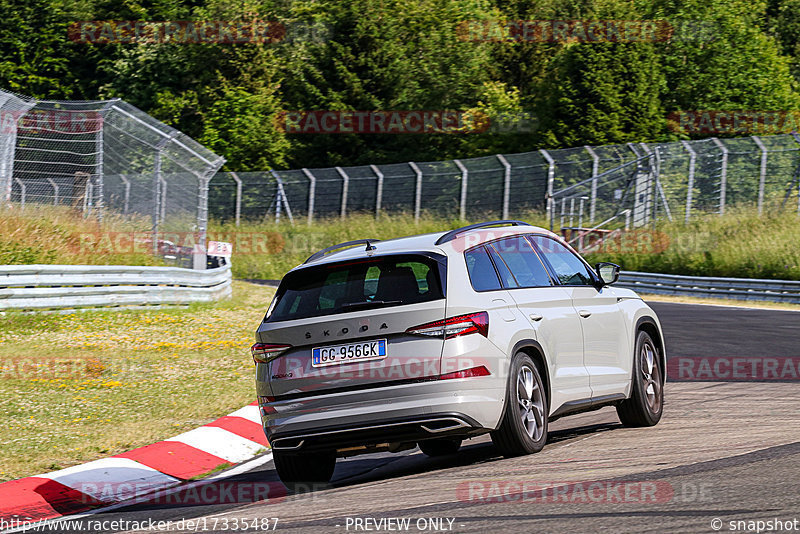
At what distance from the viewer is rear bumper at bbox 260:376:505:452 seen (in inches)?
290

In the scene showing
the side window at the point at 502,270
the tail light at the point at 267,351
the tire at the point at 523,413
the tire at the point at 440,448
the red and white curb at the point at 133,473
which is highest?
the side window at the point at 502,270

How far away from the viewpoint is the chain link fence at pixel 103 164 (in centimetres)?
1917

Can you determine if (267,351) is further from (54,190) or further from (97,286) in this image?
(54,190)

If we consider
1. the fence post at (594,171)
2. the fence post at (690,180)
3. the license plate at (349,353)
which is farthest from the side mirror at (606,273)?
the fence post at (594,171)

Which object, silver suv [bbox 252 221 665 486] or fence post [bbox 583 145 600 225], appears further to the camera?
fence post [bbox 583 145 600 225]

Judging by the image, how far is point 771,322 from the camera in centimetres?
2003

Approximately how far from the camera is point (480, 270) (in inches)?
316

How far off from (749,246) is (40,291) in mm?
20146

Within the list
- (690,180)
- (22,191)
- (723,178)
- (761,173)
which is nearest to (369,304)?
(22,191)

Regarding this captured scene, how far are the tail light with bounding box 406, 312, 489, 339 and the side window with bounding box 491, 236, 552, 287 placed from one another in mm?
868

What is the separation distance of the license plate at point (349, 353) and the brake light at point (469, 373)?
0.44m

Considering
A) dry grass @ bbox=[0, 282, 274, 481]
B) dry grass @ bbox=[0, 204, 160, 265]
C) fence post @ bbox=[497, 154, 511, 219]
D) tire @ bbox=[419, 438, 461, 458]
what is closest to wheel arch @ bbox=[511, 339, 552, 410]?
tire @ bbox=[419, 438, 461, 458]

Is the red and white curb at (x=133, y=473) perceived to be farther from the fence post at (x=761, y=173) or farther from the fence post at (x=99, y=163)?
the fence post at (x=761, y=173)

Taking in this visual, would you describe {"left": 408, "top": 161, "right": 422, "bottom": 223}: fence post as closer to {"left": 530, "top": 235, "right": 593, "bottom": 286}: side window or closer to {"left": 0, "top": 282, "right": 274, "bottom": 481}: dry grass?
{"left": 0, "top": 282, "right": 274, "bottom": 481}: dry grass
